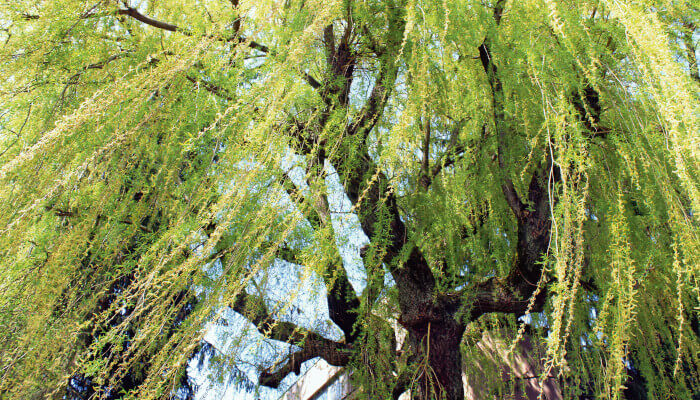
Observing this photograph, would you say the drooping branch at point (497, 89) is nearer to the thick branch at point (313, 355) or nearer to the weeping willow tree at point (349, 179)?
the weeping willow tree at point (349, 179)

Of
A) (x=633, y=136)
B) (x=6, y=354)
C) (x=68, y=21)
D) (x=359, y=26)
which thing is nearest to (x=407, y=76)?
(x=359, y=26)

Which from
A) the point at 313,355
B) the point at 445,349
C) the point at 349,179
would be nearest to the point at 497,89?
the point at 349,179

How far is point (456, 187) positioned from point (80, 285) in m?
1.58

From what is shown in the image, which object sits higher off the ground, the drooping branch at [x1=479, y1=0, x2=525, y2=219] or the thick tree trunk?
the drooping branch at [x1=479, y1=0, x2=525, y2=219]

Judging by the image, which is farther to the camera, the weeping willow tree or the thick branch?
the thick branch

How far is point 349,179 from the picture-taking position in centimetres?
159

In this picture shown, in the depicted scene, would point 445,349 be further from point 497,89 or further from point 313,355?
point 497,89

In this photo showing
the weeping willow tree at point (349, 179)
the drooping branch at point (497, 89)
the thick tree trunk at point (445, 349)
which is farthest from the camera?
the thick tree trunk at point (445, 349)

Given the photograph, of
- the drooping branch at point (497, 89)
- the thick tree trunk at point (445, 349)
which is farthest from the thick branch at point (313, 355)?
the drooping branch at point (497, 89)

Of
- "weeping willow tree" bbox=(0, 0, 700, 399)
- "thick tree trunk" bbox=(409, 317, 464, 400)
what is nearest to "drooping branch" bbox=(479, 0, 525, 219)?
"weeping willow tree" bbox=(0, 0, 700, 399)

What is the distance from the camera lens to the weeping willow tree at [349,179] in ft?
3.32

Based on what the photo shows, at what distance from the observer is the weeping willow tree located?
1.01 metres

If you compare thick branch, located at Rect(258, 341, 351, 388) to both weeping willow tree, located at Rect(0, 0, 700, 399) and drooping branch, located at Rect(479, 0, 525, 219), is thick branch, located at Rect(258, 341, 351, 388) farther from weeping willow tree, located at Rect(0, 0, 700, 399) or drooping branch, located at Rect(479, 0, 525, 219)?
drooping branch, located at Rect(479, 0, 525, 219)

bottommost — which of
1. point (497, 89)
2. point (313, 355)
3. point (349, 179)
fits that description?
point (313, 355)
